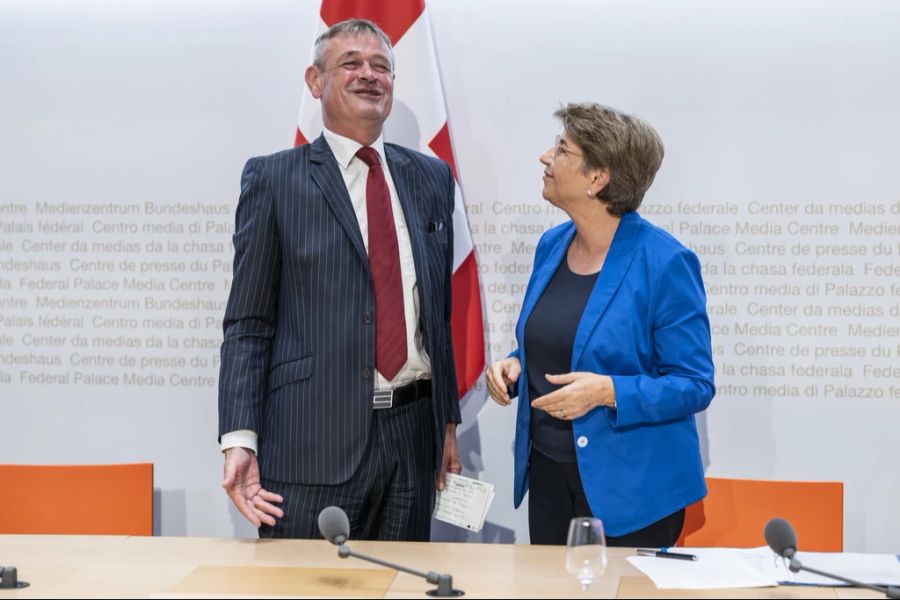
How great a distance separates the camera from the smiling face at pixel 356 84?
2904 millimetres

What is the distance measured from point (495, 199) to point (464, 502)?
133 centimetres

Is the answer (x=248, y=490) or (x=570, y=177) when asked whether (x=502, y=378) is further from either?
(x=248, y=490)

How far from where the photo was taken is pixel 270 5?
3803 millimetres

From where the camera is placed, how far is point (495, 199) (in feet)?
12.3

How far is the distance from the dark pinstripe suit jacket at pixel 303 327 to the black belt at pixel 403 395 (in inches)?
2.0

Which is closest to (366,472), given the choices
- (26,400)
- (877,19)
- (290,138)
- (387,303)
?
(387,303)

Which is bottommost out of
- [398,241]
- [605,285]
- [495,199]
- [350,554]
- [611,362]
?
[350,554]

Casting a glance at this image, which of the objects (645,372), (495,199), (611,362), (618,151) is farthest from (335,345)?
(495,199)

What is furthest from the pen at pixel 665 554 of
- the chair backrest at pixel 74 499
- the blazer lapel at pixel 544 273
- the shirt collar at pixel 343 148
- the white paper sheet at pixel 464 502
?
the chair backrest at pixel 74 499

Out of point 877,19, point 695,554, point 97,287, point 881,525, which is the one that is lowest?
point 881,525

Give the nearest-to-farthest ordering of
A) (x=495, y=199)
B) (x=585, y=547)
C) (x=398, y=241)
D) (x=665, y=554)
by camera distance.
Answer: (x=585, y=547) → (x=665, y=554) → (x=398, y=241) → (x=495, y=199)

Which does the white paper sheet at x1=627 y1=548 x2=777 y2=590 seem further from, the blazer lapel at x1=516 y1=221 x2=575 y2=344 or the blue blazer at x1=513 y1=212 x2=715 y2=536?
the blazer lapel at x1=516 y1=221 x2=575 y2=344

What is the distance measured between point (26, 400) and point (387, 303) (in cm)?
197

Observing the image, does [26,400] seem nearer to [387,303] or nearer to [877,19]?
[387,303]
